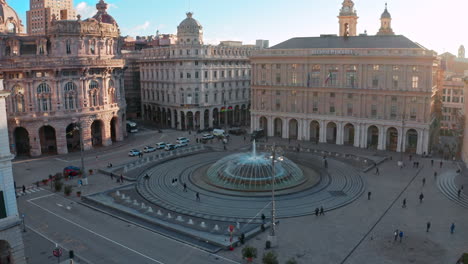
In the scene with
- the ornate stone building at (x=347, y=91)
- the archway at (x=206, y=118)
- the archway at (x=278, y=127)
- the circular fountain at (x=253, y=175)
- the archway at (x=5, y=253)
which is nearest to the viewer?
the archway at (x=5, y=253)

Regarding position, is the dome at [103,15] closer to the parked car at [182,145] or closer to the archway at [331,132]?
the parked car at [182,145]

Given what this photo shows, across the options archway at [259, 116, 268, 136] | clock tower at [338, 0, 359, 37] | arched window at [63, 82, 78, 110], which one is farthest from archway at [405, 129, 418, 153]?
arched window at [63, 82, 78, 110]

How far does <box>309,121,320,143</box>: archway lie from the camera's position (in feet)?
285

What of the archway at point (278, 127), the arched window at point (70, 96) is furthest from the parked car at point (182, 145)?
the archway at point (278, 127)

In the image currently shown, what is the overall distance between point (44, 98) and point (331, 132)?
57.1 metres

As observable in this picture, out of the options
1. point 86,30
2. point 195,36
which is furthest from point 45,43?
point 195,36

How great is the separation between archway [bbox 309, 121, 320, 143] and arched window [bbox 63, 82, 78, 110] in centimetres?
4872

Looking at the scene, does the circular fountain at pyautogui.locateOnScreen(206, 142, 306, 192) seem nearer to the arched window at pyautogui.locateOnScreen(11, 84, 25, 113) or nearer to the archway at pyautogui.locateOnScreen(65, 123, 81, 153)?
the archway at pyautogui.locateOnScreen(65, 123, 81, 153)

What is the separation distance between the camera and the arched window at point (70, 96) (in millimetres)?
75938

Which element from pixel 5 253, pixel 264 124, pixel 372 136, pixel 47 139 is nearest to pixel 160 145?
pixel 47 139

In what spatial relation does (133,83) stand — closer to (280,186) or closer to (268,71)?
(268,71)

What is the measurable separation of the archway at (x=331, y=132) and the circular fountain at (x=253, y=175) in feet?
92.4

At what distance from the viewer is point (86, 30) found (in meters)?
80.6

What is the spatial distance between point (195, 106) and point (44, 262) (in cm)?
6674
